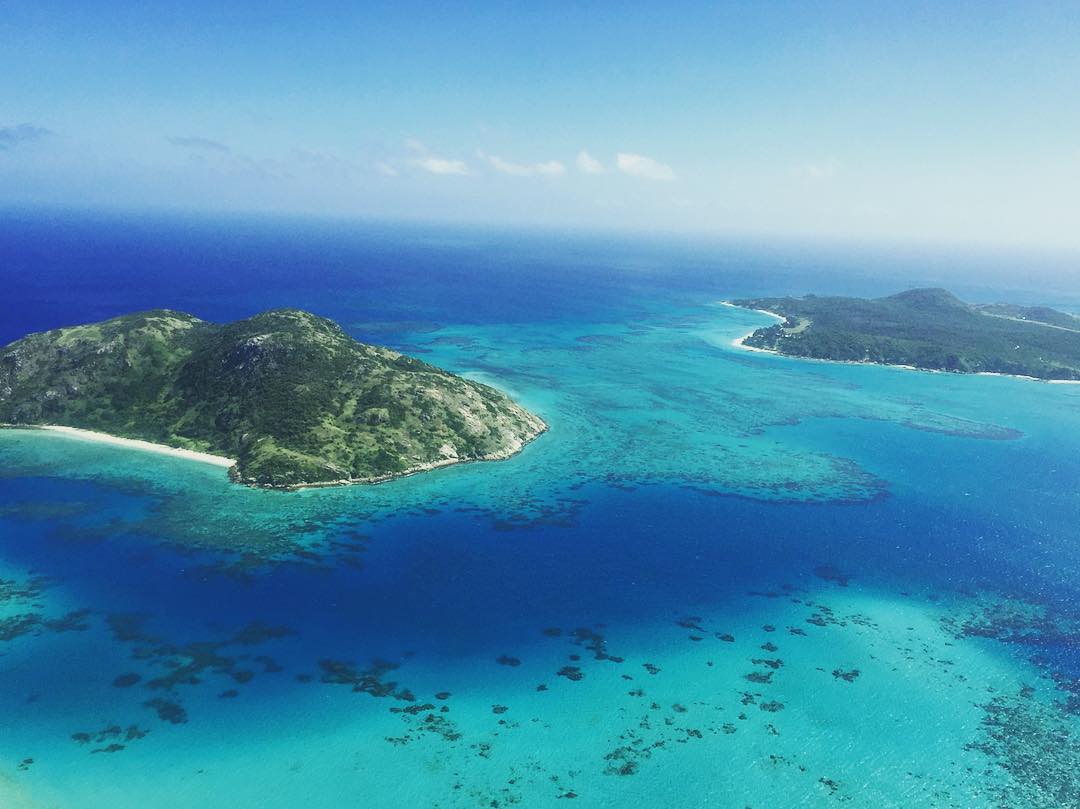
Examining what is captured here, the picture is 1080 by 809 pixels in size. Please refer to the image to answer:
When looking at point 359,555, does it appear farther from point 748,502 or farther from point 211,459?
point 748,502

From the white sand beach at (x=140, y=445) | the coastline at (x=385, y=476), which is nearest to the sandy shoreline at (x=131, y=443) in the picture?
the white sand beach at (x=140, y=445)

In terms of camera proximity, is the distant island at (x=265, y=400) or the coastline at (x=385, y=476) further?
the distant island at (x=265, y=400)

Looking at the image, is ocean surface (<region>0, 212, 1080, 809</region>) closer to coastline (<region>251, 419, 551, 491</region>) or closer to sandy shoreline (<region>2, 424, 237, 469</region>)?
sandy shoreline (<region>2, 424, 237, 469</region>)

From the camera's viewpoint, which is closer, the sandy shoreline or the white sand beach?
the white sand beach

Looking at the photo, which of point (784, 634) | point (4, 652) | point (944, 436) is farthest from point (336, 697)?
point (944, 436)

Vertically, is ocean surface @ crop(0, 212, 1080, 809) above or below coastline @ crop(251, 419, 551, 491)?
below

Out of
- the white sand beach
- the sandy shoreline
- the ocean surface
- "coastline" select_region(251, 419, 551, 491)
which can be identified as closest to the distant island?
"coastline" select_region(251, 419, 551, 491)

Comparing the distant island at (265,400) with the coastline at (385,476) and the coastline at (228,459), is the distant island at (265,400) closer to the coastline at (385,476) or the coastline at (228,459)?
the coastline at (385,476)
